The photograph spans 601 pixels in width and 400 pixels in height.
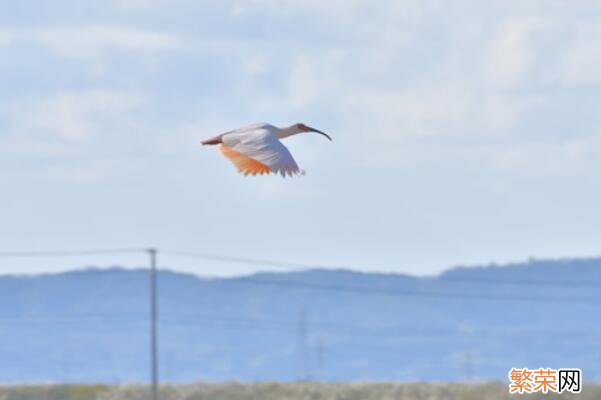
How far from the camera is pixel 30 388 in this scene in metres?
62.4

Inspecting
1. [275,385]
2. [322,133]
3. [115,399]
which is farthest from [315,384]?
[322,133]

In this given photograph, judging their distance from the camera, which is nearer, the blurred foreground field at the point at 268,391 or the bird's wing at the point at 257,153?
the bird's wing at the point at 257,153

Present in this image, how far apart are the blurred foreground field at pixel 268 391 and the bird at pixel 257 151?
98.8 feet

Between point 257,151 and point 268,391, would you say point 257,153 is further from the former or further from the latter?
point 268,391

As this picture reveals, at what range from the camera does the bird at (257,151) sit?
27.2m

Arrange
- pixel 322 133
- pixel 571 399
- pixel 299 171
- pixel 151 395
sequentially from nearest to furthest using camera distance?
1. pixel 299 171
2. pixel 322 133
3. pixel 571 399
4. pixel 151 395

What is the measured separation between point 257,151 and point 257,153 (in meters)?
0.08

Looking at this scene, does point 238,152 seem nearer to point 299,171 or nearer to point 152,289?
point 299,171

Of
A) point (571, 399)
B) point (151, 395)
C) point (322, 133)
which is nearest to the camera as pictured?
point (322, 133)

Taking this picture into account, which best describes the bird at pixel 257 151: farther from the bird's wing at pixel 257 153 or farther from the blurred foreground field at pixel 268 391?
the blurred foreground field at pixel 268 391

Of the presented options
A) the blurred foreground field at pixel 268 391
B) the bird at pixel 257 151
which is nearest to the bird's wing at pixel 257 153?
the bird at pixel 257 151

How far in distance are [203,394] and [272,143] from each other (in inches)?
1394

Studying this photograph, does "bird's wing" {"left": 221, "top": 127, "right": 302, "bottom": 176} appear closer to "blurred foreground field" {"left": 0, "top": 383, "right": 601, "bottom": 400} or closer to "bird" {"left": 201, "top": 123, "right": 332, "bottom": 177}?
"bird" {"left": 201, "top": 123, "right": 332, "bottom": 177}

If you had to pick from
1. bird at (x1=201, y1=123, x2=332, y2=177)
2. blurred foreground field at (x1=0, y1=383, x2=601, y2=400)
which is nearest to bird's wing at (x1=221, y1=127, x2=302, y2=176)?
bird at (x1=201, y1=123, x2=332, y2=177)
